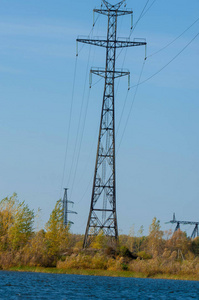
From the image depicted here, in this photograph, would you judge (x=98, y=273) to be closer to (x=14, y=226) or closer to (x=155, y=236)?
(x=14, y=226)

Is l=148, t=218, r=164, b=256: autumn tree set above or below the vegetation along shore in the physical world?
above

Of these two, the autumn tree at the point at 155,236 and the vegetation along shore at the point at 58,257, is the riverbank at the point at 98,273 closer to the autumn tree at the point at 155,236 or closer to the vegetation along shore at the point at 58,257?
the vegetation along shore at the point at 58,257

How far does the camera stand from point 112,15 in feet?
262

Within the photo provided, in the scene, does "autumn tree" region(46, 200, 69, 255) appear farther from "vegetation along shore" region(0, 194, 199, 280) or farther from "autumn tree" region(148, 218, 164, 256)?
"autumn tree" region(148, 218, 164, 256)

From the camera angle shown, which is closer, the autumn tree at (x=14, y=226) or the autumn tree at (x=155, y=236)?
the autumn tree at (x=14, y=226)

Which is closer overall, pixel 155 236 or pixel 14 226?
pixel 14 226

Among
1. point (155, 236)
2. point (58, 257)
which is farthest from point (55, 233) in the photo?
point (155, 236)

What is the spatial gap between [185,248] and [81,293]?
97258mm

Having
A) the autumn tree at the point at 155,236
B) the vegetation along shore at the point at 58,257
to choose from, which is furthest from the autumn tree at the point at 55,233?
the autumn tree at the point at 155,236

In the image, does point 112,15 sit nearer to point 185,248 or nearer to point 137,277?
point 137,277

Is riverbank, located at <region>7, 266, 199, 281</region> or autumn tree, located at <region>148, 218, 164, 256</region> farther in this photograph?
autumn tree, located at <region>148, 218, 164, 256</region>

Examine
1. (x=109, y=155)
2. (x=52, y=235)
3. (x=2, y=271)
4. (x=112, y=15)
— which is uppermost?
(x=112, y=15)

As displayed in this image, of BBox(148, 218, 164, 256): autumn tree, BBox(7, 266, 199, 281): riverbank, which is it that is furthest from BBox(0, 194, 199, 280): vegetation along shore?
BBox(148, 218, 164, 256): autumn tree

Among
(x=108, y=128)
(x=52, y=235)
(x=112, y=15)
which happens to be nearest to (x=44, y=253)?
(x=52, y=235)
